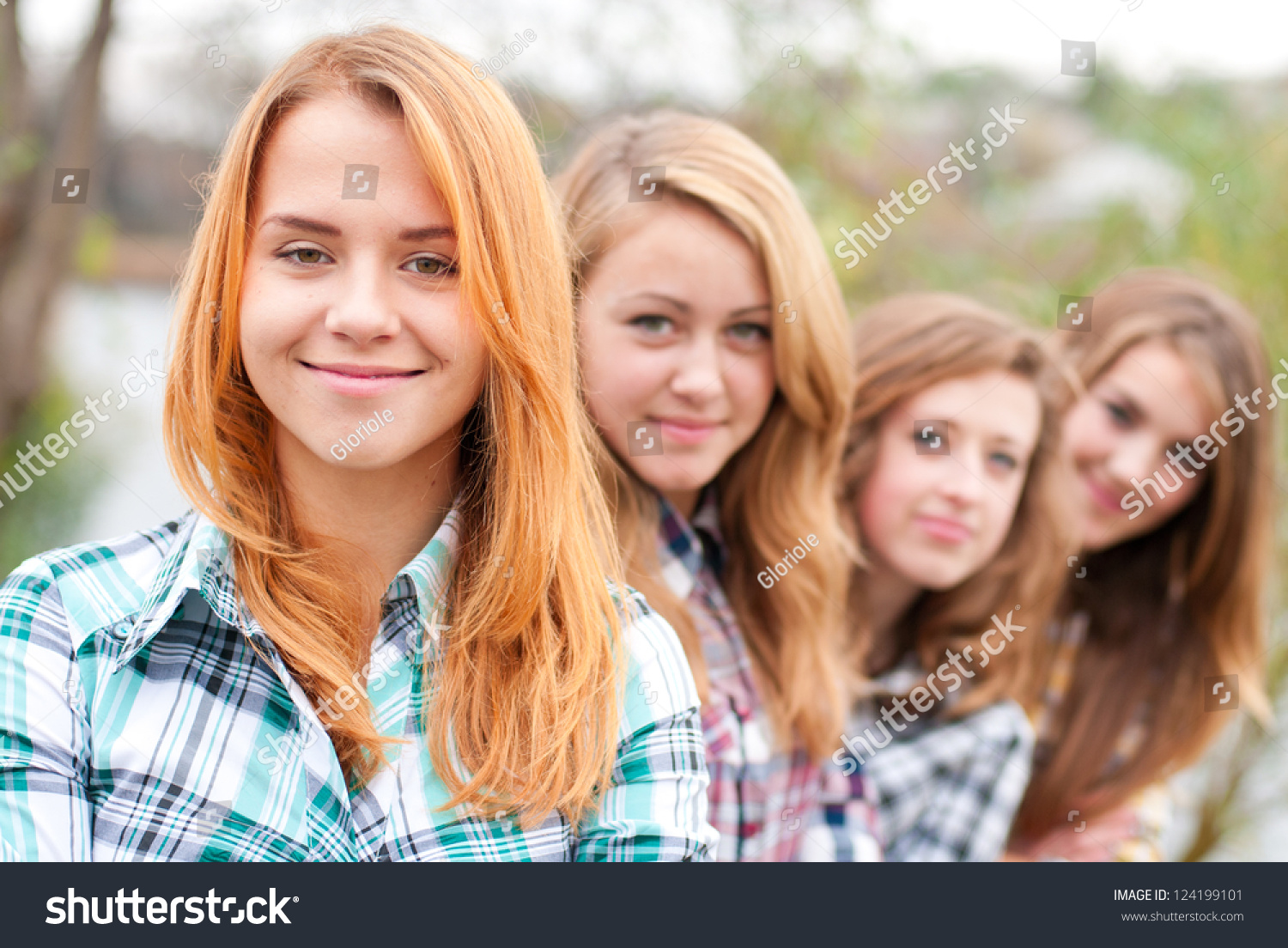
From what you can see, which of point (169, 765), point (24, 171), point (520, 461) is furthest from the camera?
point (24, 171)

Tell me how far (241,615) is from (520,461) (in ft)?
1.29

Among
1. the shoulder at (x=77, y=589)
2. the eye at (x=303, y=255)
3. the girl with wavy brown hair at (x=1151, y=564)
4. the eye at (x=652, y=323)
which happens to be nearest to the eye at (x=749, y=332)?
the eye at (x=652, y=323)

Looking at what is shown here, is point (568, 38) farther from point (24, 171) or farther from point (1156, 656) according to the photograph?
point (1156, 656)

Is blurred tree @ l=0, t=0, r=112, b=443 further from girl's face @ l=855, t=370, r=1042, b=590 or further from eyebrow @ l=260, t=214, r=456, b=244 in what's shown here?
girl's face @ l=855, t=370, r=1042, b=590

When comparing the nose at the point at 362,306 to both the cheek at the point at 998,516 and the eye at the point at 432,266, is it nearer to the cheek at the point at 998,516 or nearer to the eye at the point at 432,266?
the eye at the point at 432,266

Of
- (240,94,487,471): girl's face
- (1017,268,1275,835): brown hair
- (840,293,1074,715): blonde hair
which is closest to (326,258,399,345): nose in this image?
(240,94,487,471): girl's face

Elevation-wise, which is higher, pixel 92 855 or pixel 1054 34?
pixel 1054 34

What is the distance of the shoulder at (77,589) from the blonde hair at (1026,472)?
1.32m

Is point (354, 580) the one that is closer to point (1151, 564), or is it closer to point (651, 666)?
point (651, 666)

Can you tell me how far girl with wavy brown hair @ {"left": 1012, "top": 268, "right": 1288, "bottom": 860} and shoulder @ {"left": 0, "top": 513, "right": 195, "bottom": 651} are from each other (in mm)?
1877

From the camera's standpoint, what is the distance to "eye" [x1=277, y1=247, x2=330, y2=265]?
4.16 feet

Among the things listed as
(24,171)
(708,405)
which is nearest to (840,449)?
(708,405)

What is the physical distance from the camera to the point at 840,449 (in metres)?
1.98

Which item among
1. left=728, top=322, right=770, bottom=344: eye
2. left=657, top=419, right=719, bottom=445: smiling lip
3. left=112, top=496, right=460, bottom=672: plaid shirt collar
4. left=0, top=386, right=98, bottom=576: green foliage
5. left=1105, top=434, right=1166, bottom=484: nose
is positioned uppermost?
left=0, top=386, right=98, bottom=576: green foliage
